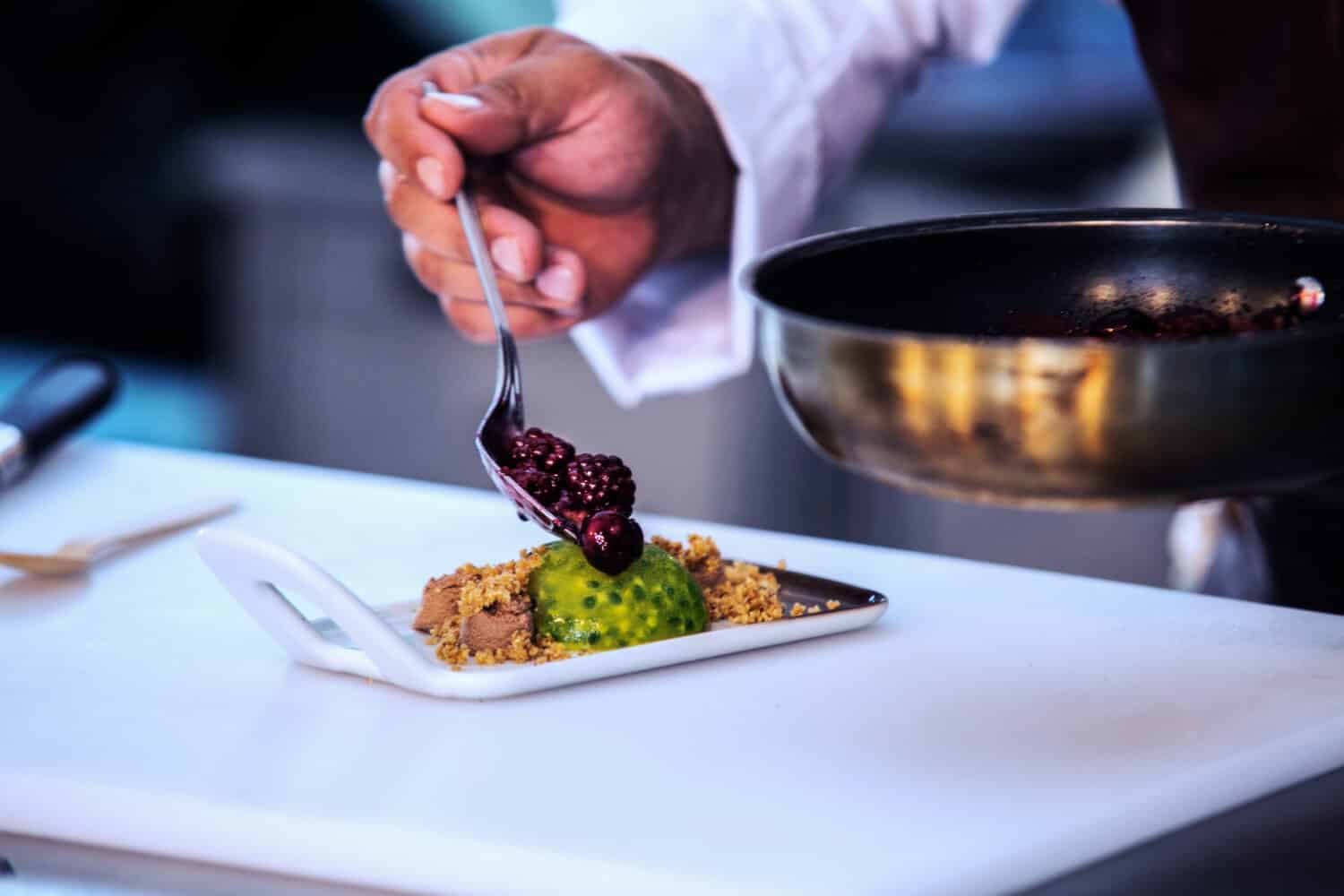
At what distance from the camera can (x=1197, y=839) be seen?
2.10 feet

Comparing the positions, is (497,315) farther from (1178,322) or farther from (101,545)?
(1178,322)

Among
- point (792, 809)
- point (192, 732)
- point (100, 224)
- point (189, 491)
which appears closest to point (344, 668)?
point (192, 732)

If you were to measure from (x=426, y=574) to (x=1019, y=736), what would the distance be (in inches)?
13.7

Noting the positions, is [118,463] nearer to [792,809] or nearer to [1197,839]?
[792,809]

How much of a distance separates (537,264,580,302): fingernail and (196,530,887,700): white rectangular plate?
0.35 metres

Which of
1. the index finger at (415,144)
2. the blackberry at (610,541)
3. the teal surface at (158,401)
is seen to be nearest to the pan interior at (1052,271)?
the blackberry at (610,541)

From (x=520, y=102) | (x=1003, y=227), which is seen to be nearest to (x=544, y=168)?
(x=520, y=102)

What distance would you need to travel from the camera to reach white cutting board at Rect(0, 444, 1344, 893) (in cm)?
60

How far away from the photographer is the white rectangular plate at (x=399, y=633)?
72 cm

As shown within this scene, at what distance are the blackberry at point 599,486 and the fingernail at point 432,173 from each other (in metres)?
0.24

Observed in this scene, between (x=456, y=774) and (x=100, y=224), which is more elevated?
(x=456, y=774)

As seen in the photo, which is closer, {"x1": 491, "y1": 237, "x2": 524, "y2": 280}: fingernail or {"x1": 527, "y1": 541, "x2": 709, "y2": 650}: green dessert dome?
{"x1": 527, "y1": 541, "x2": 709, "y2": 650}: green dessert dome

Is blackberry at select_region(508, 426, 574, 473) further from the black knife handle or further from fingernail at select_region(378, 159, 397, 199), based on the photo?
the black knife handle

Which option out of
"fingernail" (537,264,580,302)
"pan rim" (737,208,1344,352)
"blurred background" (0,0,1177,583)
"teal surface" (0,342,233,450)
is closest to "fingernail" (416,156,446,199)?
"fingernail" (537,264,580,302)
